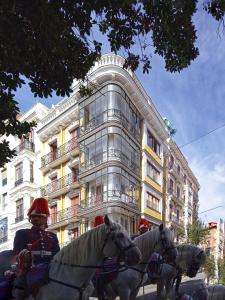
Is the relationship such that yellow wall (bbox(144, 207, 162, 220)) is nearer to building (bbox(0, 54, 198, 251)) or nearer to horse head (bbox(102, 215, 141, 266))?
building (bbox(0, 54, 198, 251))

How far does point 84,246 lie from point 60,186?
35700mm

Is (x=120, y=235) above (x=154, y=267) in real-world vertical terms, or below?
above

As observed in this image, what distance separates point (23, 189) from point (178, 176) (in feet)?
63.9

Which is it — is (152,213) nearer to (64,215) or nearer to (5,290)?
(64,215)

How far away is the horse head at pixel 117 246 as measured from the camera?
590cm

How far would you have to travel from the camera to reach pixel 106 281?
891cm

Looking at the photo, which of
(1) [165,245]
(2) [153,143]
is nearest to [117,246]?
(1) [165,245]

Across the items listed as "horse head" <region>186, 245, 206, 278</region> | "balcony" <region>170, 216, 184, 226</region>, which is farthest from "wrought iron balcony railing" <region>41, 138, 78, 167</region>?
"horse head" <region>186, 245, 206, 278</region>

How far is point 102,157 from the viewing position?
3584cm

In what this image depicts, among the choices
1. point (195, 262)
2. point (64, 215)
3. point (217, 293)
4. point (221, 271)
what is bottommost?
point (217, 293)

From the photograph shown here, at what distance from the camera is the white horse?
589 cm

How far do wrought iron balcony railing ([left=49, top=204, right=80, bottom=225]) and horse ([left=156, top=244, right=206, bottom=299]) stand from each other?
27355 millimetres

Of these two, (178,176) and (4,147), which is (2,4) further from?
(178,176)

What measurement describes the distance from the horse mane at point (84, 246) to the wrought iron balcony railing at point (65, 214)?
3209 centimetres
